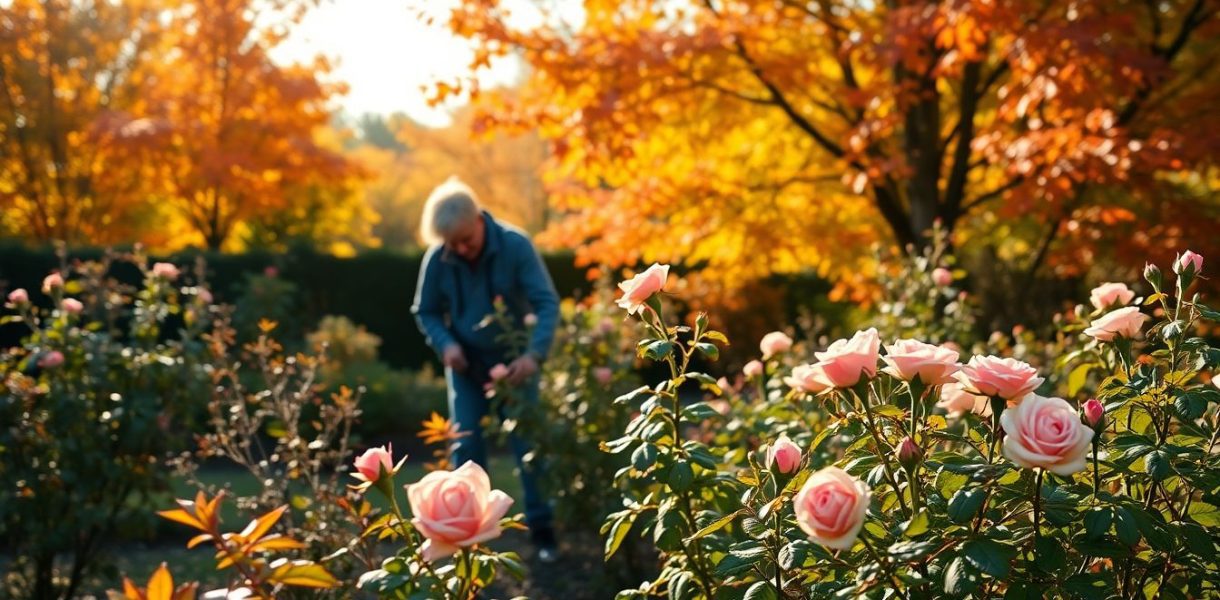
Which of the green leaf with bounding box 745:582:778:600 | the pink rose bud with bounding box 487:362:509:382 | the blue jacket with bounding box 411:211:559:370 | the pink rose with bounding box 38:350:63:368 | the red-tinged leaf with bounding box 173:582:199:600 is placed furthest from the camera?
the blue jacket with bounding box 411:211:559:370

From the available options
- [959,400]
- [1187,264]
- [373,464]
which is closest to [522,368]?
[959,400]

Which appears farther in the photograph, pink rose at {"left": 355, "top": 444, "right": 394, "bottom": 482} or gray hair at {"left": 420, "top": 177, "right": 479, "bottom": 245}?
gray hair at {"left": 420, "top": 177, "right": 479, "bottom": 245}

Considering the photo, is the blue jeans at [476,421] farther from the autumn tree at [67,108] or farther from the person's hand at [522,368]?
the autumn tree at [67,108]

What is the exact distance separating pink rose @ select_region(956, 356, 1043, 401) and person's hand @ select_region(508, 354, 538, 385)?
2890 mm

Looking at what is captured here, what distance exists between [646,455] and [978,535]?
592 millimetres

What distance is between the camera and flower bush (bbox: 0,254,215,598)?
12.9 feet

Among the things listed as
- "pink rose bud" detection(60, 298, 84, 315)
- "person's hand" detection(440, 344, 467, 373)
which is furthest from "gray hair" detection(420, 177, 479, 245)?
"pink rose bud" detection(60, 298, 84, 315)

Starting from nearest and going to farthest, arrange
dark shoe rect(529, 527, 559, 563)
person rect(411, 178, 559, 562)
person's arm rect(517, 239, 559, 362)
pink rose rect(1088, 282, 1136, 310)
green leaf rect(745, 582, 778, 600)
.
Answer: green leaf rect(745, 582, 778, 600) < pink rose rect(1088, 282, 1136, 310) < person's arm rect(517, 239, 559, 362) < person rect(411, 178, 559, 562) < dark shoe rect(529, 527, 559, 563)

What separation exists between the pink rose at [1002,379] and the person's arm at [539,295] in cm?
295

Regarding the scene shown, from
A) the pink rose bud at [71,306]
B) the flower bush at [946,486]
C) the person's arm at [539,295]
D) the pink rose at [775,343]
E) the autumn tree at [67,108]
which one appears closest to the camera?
the flower bush at [946,486]

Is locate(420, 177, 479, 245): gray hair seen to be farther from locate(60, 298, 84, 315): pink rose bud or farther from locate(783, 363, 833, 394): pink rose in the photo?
locate(783, 363, 833, 394): pink rose

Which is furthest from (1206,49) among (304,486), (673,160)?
(304,486)

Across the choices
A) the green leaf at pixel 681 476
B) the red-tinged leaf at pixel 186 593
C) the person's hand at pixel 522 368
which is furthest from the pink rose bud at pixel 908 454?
the person's hand at pixel 522 368

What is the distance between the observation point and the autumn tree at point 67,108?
1313 centimetres
